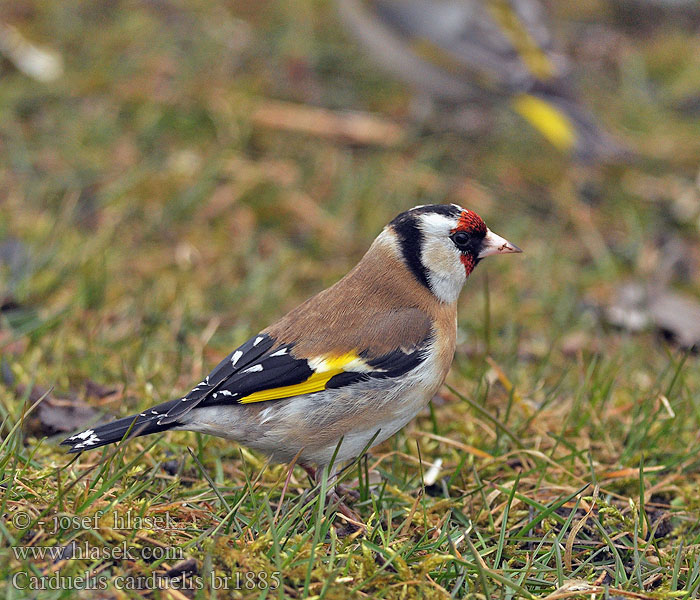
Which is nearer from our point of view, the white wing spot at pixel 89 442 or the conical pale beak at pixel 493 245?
the white wing spot at pixel 89 442

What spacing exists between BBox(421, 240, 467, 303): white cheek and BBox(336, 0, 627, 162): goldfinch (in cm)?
380

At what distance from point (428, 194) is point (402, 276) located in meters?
3.09

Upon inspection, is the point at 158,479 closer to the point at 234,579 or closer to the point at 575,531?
the point at 234,579

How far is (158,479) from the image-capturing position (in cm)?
351

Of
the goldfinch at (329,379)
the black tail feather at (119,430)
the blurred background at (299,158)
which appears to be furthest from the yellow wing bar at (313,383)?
the blurred background at (299,158)

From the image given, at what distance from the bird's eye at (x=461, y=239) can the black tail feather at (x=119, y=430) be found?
142 cm

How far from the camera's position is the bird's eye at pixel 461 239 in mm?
3869

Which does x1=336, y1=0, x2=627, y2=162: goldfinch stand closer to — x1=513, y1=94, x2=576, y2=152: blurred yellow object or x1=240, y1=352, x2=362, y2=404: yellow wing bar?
x1=513, y1=94, x2=576, y2=152: blurred yellow object

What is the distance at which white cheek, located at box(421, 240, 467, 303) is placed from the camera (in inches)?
152

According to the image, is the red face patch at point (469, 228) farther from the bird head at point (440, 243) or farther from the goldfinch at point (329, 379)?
the goldfinch at point (329, 379)

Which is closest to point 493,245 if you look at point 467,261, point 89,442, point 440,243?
point 467,261

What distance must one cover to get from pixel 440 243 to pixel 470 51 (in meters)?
4.51

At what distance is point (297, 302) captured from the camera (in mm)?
5625

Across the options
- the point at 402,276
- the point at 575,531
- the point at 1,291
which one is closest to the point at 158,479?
the point at 402,276
